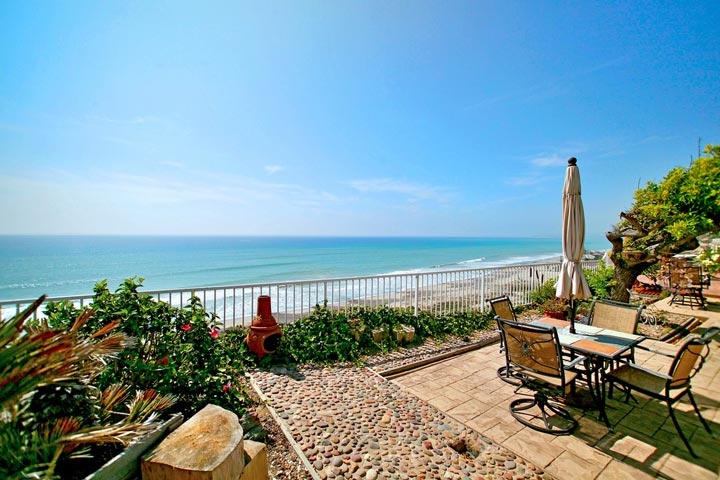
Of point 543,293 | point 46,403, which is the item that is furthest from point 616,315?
point 46,403

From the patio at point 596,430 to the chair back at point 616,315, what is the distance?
909 mm

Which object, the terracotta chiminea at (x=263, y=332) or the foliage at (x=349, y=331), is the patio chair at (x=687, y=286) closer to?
the foliage at (x=349, y=331)

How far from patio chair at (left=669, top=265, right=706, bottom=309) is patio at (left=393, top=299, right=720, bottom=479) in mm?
4660

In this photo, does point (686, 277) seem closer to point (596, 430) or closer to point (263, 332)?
point (596, 430)

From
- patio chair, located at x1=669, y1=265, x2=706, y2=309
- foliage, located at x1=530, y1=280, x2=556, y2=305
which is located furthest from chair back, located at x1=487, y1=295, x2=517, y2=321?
patio chair, located at x1=669, y1=265, x2=706, y2=309

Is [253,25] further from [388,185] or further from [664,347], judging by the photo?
[388,185]

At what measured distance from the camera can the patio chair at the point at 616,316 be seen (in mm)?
3752

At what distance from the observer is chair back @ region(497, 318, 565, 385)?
107 inches

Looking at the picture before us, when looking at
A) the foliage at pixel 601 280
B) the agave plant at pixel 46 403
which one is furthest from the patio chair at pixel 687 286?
the agave plant at pixel 46 403

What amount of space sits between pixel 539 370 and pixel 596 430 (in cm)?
72

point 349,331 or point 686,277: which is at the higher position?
point 686,277

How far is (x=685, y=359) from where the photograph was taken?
8.38ft

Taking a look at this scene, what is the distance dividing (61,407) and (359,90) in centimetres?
902

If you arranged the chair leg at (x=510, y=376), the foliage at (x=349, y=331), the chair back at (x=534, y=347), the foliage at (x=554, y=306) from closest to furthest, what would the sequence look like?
the chair back at (x=534, y=347), the chair leg at (x=510, y=376), the foliage at (x=349, y=331), the foliage at (x=554, y=306)
